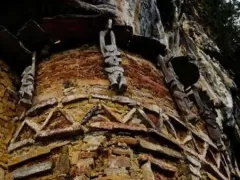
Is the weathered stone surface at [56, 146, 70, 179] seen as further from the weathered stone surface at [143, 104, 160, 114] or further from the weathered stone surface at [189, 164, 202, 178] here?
the weathered stone surface at [189, 164, 202, 178]

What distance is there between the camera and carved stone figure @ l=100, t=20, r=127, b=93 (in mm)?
6555

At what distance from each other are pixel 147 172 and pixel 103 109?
3.29ft

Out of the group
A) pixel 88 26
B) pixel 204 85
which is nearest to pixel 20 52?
pixel 88 26

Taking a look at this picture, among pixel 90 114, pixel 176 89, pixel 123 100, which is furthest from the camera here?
pixel 176 89

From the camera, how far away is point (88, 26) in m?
7.48

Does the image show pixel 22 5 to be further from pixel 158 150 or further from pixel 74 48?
pixel 158 150

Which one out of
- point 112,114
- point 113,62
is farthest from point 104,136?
point 113,62

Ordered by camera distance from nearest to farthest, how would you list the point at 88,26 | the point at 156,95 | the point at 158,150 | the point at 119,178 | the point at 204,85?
the point at 119,178, the point at 158,150, the point at 156,95, the point at 88,26, the point at 204,85

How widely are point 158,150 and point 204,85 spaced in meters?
4.40

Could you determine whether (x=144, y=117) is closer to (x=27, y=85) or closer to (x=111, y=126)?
(x=111, y=126)

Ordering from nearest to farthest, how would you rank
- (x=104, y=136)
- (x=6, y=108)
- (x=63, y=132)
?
1. (x=104, y=136)
2. (x=63, y=132)
3. (x=6, y=108)

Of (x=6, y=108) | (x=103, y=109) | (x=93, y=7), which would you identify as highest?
(x=93, y=7)

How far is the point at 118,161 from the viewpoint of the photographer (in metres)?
5.66

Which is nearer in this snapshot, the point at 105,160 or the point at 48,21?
the point at 105,160
